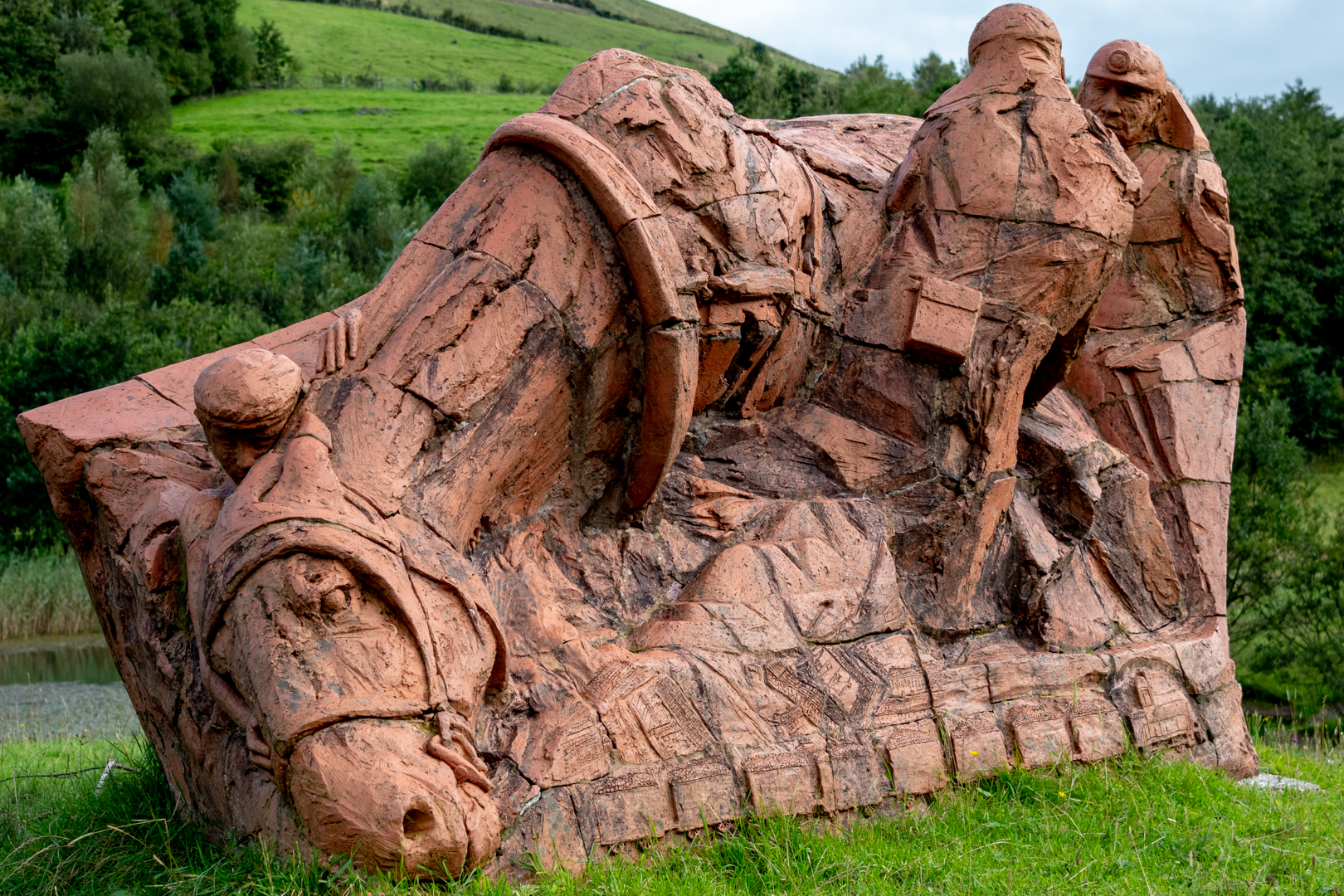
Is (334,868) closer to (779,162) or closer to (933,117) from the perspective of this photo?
(779,162)

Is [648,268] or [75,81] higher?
[75,81]

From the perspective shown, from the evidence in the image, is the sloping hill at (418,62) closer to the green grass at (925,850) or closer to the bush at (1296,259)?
the bush at (1296,259)

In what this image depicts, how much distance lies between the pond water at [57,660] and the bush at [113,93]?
18.5 meters

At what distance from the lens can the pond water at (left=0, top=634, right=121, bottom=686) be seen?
1127 centimetres

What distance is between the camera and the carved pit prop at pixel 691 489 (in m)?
3.20

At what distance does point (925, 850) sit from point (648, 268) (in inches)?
72.8

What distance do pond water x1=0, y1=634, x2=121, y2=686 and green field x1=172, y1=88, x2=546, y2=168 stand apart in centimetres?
1925

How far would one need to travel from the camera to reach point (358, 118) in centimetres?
3447

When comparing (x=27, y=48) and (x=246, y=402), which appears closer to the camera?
(x=246, y=402)

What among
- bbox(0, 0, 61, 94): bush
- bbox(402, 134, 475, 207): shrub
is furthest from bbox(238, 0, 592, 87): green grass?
bbox(402, 134, 475, 207): shrub

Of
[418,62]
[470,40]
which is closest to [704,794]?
[418,62]

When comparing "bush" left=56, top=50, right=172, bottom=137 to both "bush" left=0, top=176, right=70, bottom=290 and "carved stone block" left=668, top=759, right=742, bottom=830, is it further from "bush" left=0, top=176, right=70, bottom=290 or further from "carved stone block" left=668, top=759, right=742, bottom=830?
"carved stone block" left=668, top=759, right=742, bottom=830

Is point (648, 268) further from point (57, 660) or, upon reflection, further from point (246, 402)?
point (57, 660)

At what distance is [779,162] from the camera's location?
4.30 metres
